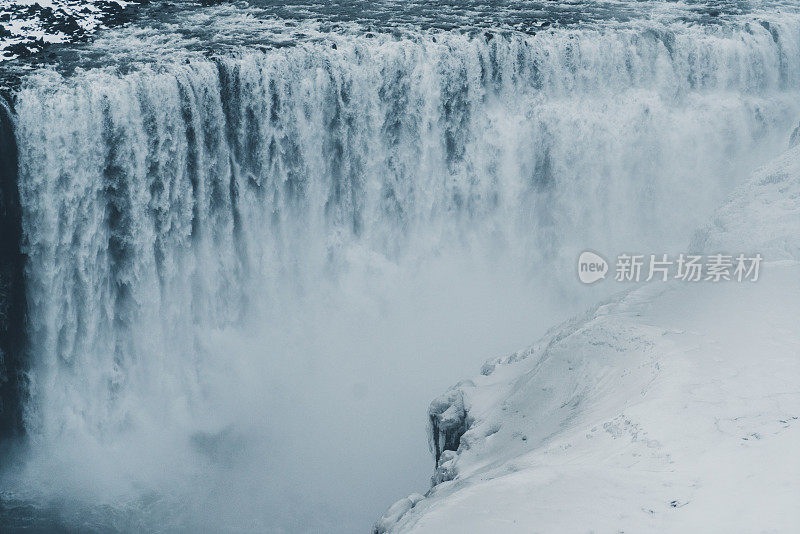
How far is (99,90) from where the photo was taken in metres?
15.6

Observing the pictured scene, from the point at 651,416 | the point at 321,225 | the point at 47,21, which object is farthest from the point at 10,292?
the point at 651,416

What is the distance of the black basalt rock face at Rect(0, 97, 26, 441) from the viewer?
15.0 m

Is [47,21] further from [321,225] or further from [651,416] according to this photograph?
[651,416]

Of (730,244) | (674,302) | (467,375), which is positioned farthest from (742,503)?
(467,375)

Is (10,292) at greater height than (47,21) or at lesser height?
lesser

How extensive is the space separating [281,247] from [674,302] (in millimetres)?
9223

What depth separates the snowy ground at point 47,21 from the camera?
59.4 feet

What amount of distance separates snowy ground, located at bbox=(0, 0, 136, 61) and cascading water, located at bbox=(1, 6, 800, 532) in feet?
7.25

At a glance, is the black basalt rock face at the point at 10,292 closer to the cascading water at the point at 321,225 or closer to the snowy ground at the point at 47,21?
the cascading water at the point at 321,225

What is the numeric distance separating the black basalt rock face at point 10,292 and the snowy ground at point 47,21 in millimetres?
3125

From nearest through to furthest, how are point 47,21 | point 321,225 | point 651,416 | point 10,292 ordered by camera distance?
point 651,416 → point 10,292 → point 321,225 → point 47,21

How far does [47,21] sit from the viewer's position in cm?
1953

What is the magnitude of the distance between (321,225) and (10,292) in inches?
245

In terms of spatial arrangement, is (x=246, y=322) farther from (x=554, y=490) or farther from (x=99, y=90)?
(x=554, y=490)
